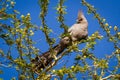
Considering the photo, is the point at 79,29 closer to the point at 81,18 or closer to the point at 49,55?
the point at 81,18

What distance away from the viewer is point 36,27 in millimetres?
6344

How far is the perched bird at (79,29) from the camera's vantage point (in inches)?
257

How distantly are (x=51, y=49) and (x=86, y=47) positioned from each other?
2.37 ft

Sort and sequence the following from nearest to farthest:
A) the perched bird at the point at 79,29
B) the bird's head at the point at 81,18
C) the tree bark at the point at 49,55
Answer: the tree bark at the point at 49,55, the perched bird at the point at 79,29, the bird's head at the point at 81,18

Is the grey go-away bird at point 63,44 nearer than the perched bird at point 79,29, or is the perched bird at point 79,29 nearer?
the grey go-away bird at point 63,44

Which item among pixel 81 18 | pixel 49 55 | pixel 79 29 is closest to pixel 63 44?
pixel 49 55

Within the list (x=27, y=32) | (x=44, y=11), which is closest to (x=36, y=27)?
(x=27, y=32)

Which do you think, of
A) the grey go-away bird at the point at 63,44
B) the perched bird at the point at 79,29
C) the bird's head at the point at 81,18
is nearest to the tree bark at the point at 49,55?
the grey go-away bird at the point at 63,44

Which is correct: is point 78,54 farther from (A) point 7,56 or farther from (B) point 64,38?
(A) point 7,56

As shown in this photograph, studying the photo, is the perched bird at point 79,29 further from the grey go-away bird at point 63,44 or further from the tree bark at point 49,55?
the tree bark at point 49,55

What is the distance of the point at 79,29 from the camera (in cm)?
681

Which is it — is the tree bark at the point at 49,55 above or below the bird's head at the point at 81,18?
below

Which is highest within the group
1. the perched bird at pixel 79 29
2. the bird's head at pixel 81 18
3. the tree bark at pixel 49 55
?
the bird's head at pixel 81 18

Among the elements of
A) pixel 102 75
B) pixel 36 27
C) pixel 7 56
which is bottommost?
pixel 102 75
